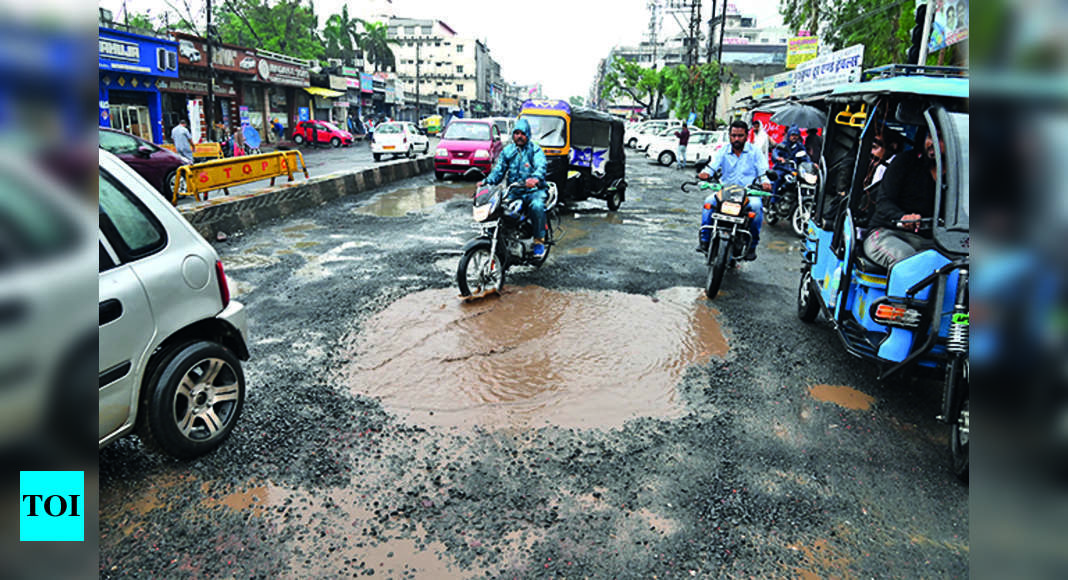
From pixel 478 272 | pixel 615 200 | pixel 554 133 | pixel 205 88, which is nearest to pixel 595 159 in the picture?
pixel 615 200

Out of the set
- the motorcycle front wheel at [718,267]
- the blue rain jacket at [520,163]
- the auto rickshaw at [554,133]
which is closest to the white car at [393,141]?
the auto rickshaw at [554,133]

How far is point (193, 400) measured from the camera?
11.2 feet

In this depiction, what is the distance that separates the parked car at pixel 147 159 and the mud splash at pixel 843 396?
37.8ft

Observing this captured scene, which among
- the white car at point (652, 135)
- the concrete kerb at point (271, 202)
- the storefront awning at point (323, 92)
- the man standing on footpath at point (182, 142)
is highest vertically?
the storefront awning at point (323, 92)

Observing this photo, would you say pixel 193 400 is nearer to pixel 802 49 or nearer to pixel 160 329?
pixel 160 329

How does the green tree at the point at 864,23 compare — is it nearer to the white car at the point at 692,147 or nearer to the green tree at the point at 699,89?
the white car at the point at 692,147

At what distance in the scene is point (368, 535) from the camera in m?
2.99

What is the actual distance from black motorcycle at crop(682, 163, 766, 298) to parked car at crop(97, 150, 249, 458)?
16.1ft

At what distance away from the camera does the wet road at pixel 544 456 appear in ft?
9.47

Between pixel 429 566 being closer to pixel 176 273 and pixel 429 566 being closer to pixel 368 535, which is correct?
pixel 368 535

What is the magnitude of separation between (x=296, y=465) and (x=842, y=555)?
9.19 feet

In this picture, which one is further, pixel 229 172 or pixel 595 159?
pixel 595 159

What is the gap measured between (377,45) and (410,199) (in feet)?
203

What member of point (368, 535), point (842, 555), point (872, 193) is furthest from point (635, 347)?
point (368, 535)
